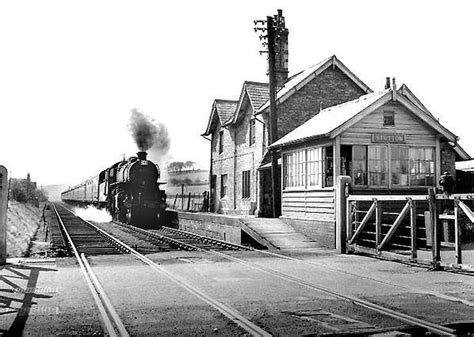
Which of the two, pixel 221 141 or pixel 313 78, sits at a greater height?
pixel 313 78

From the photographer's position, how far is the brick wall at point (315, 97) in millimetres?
22641

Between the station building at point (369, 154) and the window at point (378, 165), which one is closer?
the station building at point (369, 154)

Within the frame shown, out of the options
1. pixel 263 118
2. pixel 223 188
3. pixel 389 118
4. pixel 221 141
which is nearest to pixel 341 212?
pixel 389 118

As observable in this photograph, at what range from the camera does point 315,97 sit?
23359mm

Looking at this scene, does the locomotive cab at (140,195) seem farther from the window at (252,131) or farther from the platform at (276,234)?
the platform at (276,234)

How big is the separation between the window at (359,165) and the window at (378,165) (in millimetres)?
174

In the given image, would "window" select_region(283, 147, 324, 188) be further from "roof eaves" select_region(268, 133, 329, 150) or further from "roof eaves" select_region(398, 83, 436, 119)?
"roof eaves" select_region(398, 83, 436, 119)

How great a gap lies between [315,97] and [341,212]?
10732 mm

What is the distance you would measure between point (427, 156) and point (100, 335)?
14.1 metres

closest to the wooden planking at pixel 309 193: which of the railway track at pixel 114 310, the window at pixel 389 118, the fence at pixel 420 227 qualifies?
the fence at pixel 420 227

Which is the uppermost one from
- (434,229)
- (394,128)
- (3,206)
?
(394,128)

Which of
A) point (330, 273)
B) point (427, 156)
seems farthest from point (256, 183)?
point (330, 273)

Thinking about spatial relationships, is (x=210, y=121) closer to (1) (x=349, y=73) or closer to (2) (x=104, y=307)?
(1) (x=349, y=73)

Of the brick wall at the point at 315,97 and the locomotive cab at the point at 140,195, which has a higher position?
the brick wall at the point at 315,97
